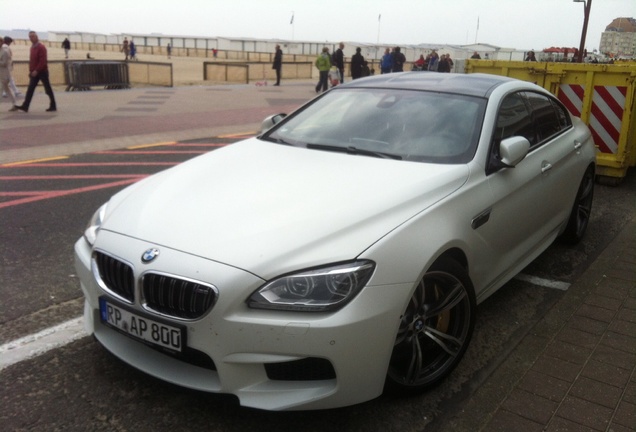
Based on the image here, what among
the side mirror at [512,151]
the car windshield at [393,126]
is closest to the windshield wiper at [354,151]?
the car windshield at [393,126]

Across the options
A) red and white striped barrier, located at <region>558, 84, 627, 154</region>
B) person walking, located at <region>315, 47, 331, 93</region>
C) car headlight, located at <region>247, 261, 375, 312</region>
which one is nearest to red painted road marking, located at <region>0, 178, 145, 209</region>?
car headlight, located at <region>247, 261, 375, 312</region>

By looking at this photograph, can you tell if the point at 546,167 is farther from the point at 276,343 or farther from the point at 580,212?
the point at 276,343

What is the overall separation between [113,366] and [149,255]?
0.90 m

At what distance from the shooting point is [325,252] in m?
2.57

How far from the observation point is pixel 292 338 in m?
2.42

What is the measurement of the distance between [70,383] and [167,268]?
100cm

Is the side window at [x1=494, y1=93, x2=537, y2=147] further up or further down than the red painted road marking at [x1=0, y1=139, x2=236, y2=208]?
further up

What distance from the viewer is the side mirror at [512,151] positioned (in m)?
3.53

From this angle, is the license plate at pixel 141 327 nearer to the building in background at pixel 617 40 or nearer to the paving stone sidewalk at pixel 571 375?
the paving stone sidewalk at pixel 571 375

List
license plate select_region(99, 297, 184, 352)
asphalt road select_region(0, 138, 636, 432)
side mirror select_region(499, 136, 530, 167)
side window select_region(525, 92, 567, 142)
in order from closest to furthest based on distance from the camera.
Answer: license plate select_region(99, 297, 184, 352) < asphalt road select_region(0, 138, 636, 432) < side mirror select_region(499, 136, 530, 167) < side window select_region(525, 92, 567, 142)

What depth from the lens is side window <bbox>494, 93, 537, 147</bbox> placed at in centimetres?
387

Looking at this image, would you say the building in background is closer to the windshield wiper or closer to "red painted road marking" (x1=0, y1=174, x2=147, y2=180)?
"red painted road marking" (x1=0, y1=174, x2=147, y2=180)

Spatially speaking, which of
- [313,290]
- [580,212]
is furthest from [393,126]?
[580,212]

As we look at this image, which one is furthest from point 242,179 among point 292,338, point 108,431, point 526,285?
point 526,285
